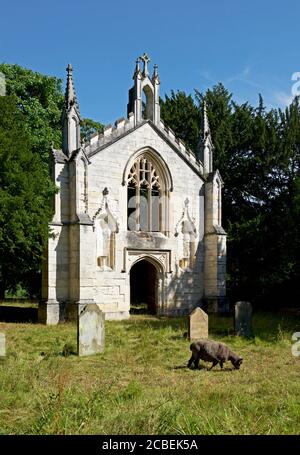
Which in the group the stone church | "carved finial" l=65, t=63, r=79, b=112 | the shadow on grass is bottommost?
the shadow on grass

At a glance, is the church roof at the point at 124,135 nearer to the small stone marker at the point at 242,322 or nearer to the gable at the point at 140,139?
the gable at the point at 140,139

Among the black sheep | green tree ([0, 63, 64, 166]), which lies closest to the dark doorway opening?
green tree ([0, 63, 64, 166])

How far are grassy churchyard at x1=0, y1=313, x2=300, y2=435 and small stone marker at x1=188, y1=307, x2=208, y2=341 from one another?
0.48m

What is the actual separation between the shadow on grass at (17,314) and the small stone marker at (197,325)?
7858mm

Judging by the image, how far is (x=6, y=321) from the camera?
19453 mm

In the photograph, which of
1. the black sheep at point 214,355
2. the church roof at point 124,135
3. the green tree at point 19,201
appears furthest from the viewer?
the church roof at point 124,135

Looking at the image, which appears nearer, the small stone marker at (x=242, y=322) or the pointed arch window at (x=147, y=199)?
the small stone marker at (x=242, y=322)

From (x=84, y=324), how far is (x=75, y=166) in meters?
8.85

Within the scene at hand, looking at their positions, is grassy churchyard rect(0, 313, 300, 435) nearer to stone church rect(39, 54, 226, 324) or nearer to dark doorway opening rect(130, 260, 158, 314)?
stone church rect(39, 54, 226, 324)

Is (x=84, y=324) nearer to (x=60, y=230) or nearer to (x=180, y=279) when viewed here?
(x=60, y=230)

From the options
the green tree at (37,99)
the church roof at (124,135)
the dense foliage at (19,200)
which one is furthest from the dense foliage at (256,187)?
the dense foliage at (19,200)

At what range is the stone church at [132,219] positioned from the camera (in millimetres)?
19375

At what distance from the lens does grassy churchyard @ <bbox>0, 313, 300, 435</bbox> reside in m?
5.80
